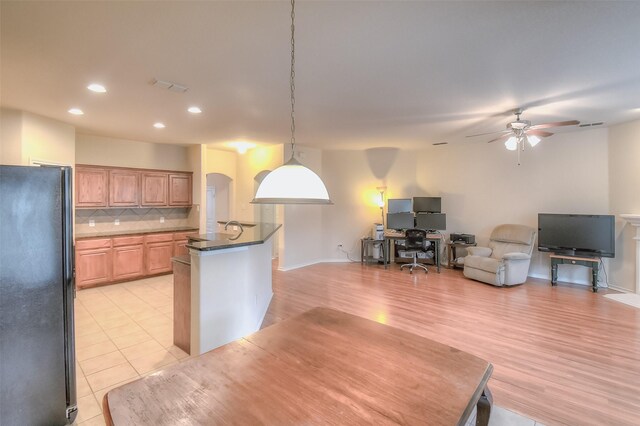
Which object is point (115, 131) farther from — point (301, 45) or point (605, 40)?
point (605, 40)

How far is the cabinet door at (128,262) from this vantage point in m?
5.03

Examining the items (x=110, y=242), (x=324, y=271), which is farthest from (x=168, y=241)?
(x=324, y=271)

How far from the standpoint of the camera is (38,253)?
174cm

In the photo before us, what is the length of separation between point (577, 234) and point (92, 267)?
828cm

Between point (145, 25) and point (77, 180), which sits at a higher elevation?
point (145, 25)

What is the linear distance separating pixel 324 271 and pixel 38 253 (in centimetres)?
472

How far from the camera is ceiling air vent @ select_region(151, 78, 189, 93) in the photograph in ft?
9.46

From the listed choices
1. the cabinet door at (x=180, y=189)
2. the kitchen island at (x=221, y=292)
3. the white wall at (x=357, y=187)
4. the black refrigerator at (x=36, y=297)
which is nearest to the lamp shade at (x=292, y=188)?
the kitchen island at (x=221, y=292)

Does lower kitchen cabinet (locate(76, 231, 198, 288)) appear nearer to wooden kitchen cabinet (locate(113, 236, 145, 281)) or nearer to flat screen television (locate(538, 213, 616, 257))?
wooden kitchen cabinet (locate(113, 236, 145, 281))

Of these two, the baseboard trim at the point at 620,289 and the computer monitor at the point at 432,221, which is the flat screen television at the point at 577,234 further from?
the computer monitor at the point at 432,221

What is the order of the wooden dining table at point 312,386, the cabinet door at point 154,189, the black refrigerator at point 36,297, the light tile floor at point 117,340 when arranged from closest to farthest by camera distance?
the wooden dining table at point 312,386 → the black refrigerator at point 36,297 → the light tile floor at point 117,340 → the cabinet door at point 154,189

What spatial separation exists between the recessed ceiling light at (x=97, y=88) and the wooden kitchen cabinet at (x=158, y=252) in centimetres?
298

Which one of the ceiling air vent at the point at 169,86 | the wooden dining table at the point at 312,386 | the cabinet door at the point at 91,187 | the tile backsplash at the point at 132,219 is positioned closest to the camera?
the wooden dining table at the point at 312,386

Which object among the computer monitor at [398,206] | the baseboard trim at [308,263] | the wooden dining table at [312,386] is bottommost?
the baseboard trim at [308,263]
